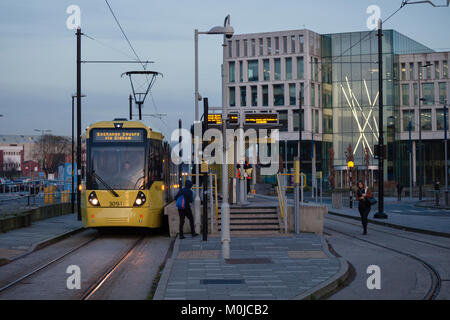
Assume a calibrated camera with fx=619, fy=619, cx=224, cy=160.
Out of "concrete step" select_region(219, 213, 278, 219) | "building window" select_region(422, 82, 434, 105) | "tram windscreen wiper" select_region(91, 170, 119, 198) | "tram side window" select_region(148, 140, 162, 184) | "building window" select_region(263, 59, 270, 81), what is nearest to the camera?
"tram windscreen wiper" select_region(91, 170, 119, 198)

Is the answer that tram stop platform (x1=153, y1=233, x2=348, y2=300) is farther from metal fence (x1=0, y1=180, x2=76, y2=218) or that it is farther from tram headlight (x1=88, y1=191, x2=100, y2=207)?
metal fence (x1=0, y1=180, x2=76, y2=218)

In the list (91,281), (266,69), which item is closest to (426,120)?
(266,69)

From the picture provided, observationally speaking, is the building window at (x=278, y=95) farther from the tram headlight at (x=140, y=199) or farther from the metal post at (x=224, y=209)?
the metal post at (x=224, y=209)

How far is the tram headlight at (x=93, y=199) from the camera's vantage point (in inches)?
750

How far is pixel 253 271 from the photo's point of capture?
38.9ft

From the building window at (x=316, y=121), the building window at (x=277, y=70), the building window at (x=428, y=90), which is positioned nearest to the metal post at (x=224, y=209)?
the building window at (x=316, y=121)

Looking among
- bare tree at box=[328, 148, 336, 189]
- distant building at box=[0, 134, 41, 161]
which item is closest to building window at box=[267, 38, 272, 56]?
bare tree at box=[328, 148, 336, 189]

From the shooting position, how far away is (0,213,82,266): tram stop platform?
1556cm

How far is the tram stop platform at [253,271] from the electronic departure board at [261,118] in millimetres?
5139

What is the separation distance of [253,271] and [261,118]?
1022 cm

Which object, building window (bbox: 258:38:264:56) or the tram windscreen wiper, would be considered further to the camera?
building window (bbox: 258:38:264:56)

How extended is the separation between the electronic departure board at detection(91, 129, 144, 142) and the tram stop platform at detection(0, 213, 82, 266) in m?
3.37
